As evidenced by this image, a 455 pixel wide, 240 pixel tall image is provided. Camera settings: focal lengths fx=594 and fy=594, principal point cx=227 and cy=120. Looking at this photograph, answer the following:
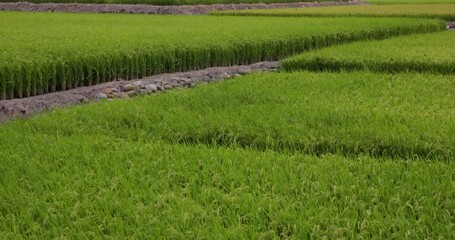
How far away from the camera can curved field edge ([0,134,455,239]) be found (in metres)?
2.64

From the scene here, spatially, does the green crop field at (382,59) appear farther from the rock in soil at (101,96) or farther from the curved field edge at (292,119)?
the rock in soil at (101,96)

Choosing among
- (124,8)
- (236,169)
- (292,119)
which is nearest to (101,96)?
(292,119)

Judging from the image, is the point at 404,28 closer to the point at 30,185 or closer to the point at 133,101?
the point at 133,101

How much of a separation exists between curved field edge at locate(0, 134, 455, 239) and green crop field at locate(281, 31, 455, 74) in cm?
473

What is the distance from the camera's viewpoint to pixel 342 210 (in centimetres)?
283

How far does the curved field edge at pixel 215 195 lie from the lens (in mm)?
2645

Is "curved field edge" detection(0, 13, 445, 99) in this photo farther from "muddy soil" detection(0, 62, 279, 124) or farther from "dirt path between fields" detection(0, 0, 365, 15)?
"dirt path between fields" detection(0, 0, 365, 15)

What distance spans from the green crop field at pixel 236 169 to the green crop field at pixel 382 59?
93.3 inches

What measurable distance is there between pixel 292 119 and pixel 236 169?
1.42 m

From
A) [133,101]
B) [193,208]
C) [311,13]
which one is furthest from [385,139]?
[311,13]

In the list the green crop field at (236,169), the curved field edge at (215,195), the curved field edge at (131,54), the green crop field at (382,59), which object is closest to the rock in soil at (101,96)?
the curved field edge at (131,54)

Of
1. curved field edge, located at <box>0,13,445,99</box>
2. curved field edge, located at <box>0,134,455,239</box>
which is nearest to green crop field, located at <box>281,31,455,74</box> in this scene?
curved field edge, located at <box>0,13,445,99</box>

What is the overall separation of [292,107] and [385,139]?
1.27m

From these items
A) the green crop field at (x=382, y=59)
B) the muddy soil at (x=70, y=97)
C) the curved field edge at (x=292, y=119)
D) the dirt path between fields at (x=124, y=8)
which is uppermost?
the curved field edge at (x=292, y=119)
